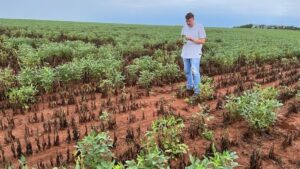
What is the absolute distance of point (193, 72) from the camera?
9.68 m

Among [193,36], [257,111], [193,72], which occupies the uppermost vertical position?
[193,36]

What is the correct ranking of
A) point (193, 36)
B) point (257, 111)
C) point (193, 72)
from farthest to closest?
1. point (193, 72)
2. point (193, 36)
3. point (257, 111)

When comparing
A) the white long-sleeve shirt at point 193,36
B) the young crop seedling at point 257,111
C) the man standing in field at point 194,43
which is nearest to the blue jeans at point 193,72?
the man standing in field at point 194,43

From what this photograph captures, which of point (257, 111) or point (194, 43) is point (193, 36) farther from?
point (257, 111)

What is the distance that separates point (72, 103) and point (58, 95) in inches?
32.9

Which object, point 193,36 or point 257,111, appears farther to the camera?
point 193,36

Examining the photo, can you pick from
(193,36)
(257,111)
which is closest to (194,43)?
(193,36)

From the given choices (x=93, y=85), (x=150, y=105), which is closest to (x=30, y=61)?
(x=93, y=85)

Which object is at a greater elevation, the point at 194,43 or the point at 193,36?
the point at 193,36

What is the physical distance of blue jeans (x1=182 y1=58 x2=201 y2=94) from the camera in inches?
380

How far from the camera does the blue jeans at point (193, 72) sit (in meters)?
9.65

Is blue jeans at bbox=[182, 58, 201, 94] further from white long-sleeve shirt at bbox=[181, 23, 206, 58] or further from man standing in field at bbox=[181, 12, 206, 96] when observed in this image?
white long-sleeve shirt at bbox=[181, 23, 206, 58]

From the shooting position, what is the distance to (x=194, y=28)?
9.59 metres

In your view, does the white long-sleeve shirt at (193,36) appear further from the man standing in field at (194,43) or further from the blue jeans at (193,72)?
the blue jeans at (193,72)
